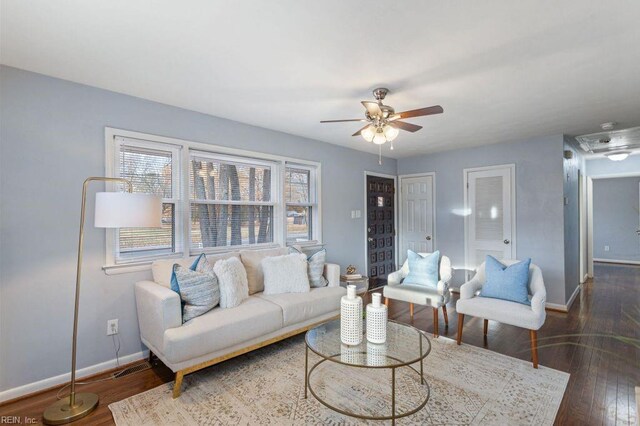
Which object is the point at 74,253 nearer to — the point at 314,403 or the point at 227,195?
the point at 227,195

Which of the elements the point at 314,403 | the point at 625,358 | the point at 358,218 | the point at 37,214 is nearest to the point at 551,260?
the point at 625,358

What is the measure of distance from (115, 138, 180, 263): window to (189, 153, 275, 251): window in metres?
0.21

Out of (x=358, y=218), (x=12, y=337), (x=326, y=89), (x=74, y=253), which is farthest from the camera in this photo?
(x=358, y=218)

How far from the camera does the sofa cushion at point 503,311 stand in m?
2.67

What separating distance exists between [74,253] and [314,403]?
89.3 inches

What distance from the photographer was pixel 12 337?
227 cm

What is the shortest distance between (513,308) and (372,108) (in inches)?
86.9

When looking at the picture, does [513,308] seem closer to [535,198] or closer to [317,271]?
[317,271]

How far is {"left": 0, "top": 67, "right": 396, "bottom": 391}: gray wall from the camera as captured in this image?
2.27 meters

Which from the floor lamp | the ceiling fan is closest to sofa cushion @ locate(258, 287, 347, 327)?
the floor lamp

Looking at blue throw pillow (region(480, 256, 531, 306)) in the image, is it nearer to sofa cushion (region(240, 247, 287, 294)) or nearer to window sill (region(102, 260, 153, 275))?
sofa cushion (region(240, 247, 287, 294))

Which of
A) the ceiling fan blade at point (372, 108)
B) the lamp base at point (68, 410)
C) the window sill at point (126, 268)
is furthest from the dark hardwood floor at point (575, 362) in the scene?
the ceiling fan blade at point (372, 108)

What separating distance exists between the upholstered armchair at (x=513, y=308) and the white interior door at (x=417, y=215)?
7.40ft


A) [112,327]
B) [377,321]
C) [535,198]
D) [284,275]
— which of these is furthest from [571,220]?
[112,327]
